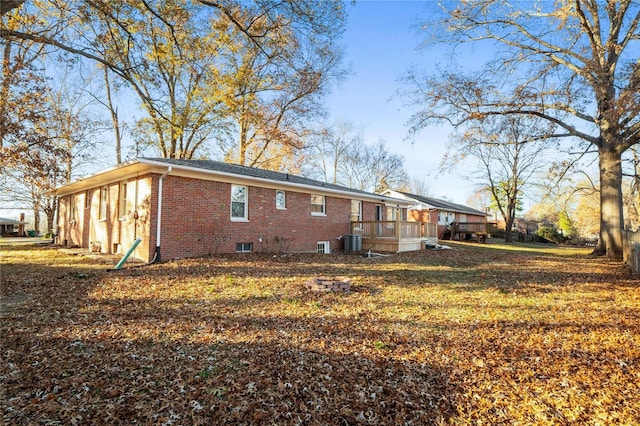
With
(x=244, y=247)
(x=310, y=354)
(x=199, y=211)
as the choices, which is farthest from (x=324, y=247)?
(x=310, y=354)

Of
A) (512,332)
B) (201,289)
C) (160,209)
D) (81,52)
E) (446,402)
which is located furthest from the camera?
(160,209)

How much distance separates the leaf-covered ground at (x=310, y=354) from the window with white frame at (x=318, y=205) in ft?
25.6

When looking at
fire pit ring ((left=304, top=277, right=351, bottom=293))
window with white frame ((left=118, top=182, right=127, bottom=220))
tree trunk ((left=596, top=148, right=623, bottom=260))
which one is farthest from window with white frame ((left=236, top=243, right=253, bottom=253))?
tree trunk ((left=596, top=148, right=623, bottom=260))

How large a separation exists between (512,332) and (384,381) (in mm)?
2624

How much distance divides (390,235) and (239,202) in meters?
7.67

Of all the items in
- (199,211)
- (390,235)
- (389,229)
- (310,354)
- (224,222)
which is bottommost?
(310,354)

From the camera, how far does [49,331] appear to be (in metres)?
4.54

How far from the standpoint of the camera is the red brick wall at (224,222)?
10.7 metres

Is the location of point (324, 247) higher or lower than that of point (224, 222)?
lower

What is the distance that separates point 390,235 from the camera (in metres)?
16.5

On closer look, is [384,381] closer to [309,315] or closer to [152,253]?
[309,315]

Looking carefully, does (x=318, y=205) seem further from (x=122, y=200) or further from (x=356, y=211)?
(x=122, y=200)

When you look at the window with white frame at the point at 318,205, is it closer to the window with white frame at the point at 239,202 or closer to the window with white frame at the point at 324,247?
the window with white frame at the point at 324,247

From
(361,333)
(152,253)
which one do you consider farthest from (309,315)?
(152,253)
